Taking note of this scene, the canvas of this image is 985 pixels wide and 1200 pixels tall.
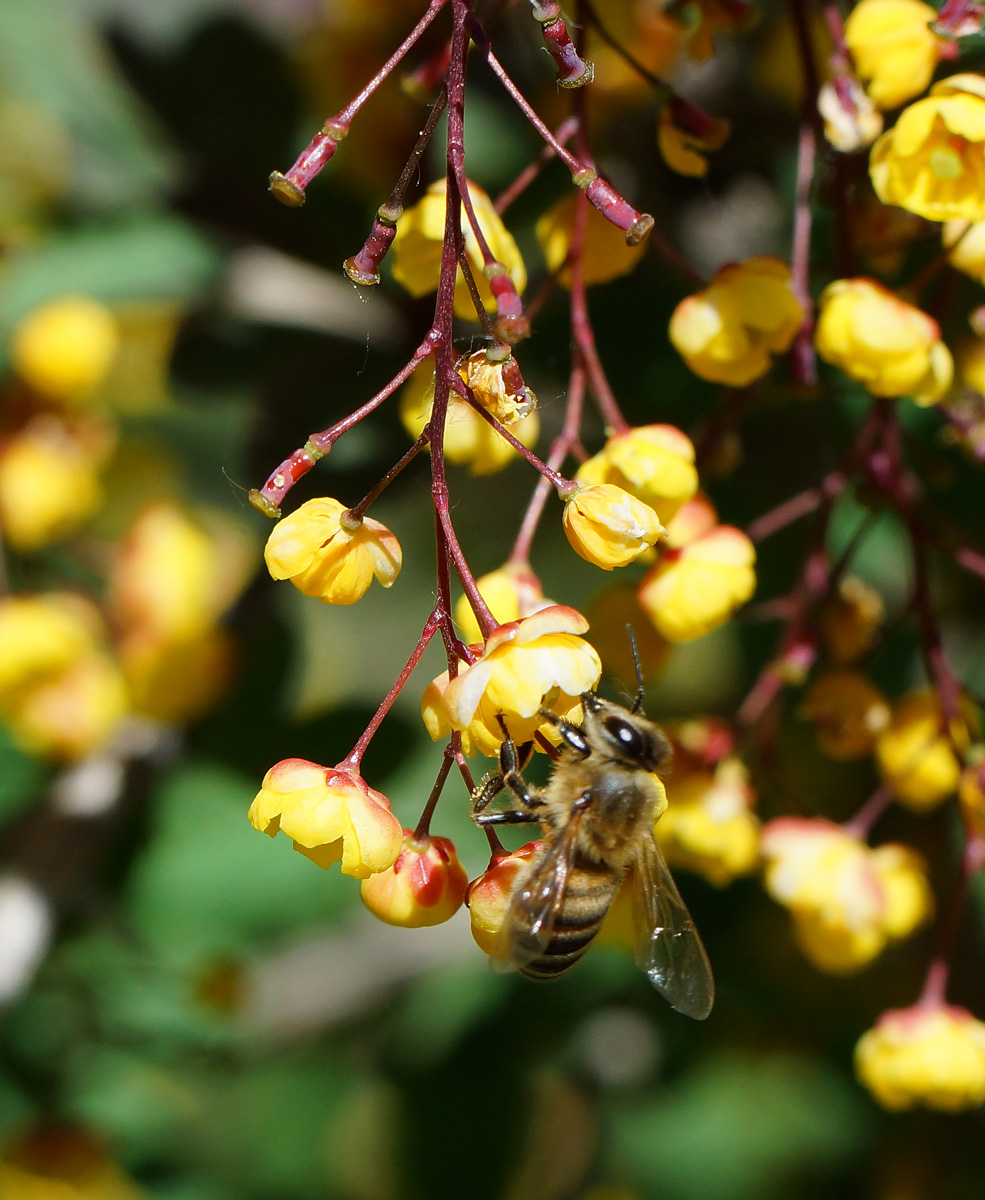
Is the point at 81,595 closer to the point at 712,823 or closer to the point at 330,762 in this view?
the point at 330,762

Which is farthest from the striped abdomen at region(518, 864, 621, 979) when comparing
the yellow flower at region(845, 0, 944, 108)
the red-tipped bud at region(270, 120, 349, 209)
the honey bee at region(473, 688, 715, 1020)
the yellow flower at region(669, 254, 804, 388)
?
the yellow flower at region(845, 0, 944, 108)

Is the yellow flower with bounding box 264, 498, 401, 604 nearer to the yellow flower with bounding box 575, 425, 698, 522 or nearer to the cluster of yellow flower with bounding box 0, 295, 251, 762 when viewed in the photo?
the yellow flower with bounding box 575, 425, 698, 522

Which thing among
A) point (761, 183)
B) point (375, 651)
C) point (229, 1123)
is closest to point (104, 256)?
point (761, 183)

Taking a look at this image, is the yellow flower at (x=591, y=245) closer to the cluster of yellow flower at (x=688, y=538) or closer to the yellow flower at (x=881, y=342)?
the cluster of yellow flower at (x=688, y=538)

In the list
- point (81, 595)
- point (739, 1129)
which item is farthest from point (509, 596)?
point (739, 1129)

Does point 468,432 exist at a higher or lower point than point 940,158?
lower

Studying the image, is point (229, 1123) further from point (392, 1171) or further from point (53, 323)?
point (53, 323)
